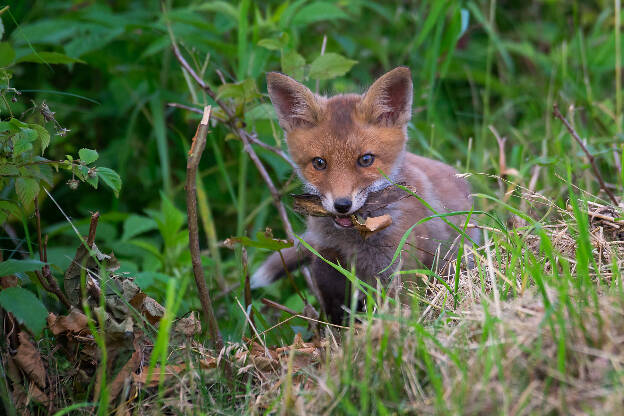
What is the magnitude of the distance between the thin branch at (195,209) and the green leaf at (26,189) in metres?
0.50

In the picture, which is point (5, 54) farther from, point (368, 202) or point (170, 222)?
point (368, 202)

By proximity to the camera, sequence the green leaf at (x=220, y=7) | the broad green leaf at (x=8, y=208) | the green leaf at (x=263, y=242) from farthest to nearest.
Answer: the green leaf at (x=220, y=7) < the green leaf at (x=263, y=242) < the broad green leaf at (x=8, y=208)

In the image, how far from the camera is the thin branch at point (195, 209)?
218 cm

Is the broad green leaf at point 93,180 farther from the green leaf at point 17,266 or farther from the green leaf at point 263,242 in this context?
the green leaf at point 263,242

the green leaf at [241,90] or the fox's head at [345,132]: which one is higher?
the green leaf at [241,90]

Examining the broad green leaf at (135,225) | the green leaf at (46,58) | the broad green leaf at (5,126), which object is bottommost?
the broad green leaf at (135,225)

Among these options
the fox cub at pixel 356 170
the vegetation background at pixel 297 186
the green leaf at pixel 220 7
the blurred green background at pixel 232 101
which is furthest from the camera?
the green leaf at pixel 220 7

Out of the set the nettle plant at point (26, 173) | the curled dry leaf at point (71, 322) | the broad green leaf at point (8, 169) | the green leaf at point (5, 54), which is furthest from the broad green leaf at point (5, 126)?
the curled dry leaf at point (71, 322)

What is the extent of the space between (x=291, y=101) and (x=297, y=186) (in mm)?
430

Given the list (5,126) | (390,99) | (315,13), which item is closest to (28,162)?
(5,126)

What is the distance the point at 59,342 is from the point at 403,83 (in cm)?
187

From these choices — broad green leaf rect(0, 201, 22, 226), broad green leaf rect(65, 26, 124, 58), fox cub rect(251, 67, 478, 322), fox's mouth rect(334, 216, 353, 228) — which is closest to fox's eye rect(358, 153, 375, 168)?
fox cub rect(251, 67, 478, 322)

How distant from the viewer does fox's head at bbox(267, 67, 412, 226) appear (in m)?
2.86

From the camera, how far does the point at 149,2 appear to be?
4711 millimetres
